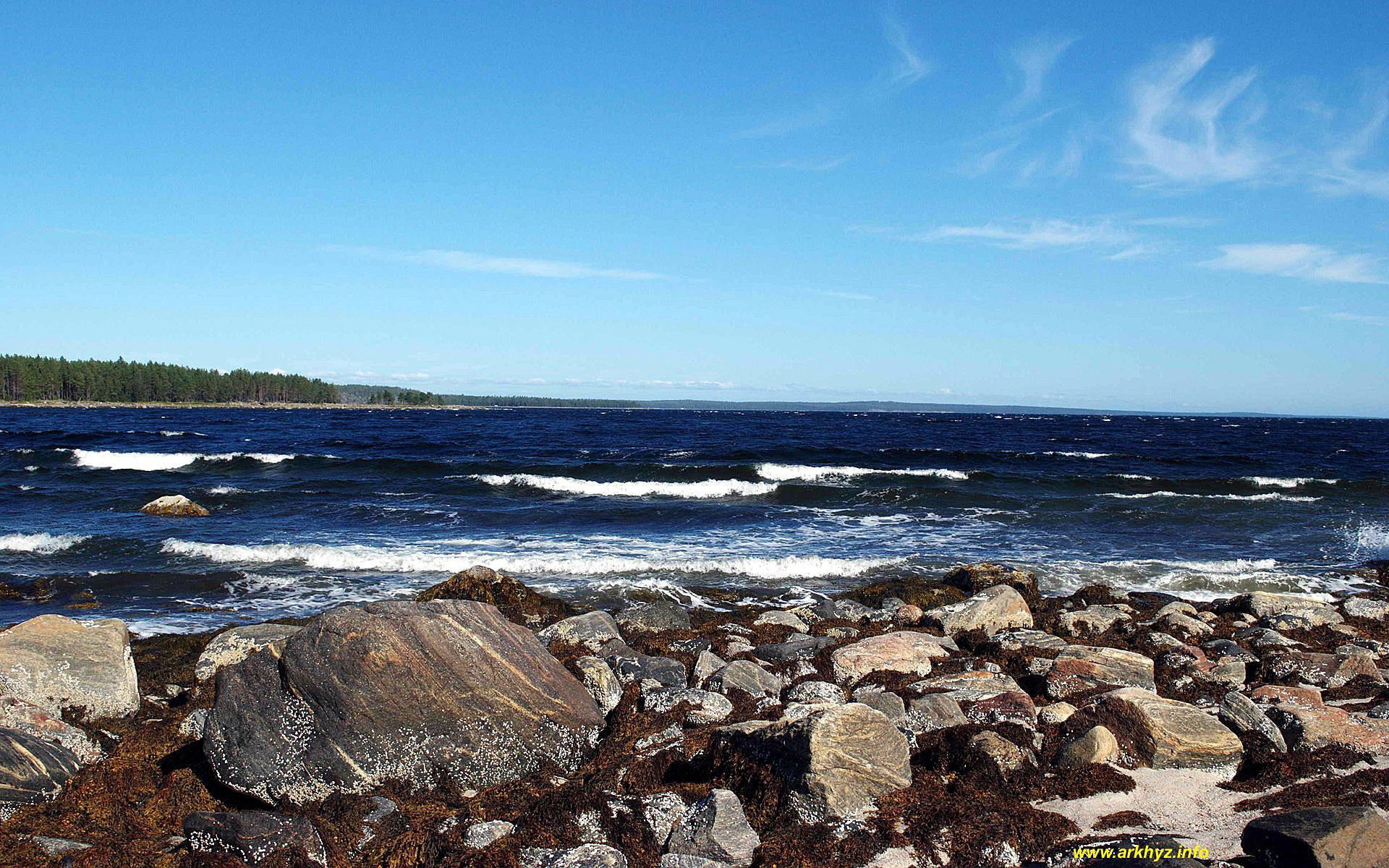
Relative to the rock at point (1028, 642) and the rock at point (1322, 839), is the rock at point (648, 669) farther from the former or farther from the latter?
the rock at point (1322, 839)

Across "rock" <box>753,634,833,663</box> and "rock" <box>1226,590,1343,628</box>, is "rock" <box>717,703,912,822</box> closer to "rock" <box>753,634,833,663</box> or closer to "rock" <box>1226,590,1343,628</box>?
"rock" <box>753,634,833,663</box>

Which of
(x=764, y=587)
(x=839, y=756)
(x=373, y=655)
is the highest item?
(x=373, y=655)

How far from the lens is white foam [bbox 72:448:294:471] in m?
33.1

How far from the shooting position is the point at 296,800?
5293mm

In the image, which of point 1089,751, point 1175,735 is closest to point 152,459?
point 1089,751

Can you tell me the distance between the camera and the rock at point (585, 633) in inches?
356

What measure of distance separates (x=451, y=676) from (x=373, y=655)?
0.57 meters

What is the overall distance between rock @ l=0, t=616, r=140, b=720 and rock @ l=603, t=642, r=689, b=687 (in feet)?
14.3

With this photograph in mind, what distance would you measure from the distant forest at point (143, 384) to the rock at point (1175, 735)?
146 m

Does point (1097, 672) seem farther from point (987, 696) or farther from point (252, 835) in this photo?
point (252, 835)

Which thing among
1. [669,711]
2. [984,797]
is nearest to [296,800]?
[669,711]

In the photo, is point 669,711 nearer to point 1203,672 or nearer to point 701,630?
point 701,630

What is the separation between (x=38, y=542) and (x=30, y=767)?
45.4ft

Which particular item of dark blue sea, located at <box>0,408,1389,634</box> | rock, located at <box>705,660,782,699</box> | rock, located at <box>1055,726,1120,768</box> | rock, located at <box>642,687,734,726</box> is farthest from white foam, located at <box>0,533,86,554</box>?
rock, located at <box>1055,726,1120,768</box>
